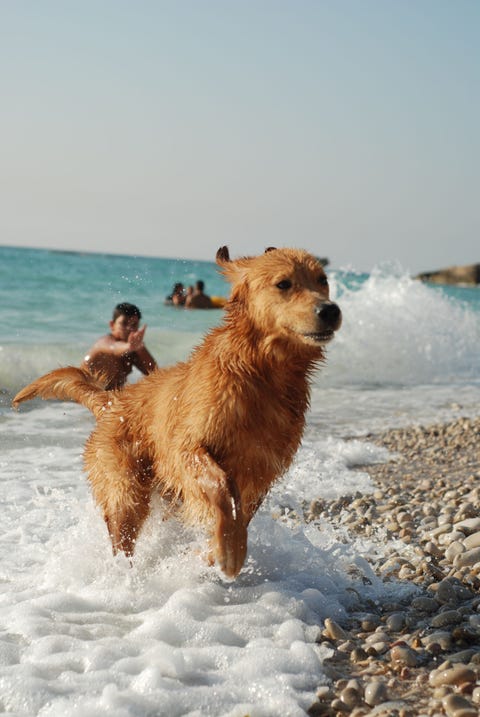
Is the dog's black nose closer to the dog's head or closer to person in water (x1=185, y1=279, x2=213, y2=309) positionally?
the dog's head

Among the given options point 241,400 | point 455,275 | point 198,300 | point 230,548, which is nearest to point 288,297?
point 241,400

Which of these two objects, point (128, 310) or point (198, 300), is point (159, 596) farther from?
point (198, 300)

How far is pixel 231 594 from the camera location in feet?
14.4

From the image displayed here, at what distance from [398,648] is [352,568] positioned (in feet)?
3.68

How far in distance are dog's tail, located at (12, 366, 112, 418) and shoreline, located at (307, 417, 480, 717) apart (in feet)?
6.58

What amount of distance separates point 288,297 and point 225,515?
1100mm

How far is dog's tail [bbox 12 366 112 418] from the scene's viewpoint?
4980mm

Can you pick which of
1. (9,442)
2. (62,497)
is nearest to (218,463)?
(62,497)

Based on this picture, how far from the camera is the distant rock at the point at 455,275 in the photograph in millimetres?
84812

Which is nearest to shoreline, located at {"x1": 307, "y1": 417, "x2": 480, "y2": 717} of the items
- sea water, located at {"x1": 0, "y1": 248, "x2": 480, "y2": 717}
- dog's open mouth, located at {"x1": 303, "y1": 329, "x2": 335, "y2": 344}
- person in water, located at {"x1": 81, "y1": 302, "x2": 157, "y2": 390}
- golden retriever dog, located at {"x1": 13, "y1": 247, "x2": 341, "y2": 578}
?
sea water, located at {"x1": 0, "y1": 248, "x2": 480, "y2": 717}

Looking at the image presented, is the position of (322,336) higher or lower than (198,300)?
higher

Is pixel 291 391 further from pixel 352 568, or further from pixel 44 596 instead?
pixel 44 596

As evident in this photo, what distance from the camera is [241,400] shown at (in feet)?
13.0

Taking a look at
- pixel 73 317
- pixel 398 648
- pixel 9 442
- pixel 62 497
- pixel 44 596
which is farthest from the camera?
pixel 73 317
